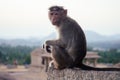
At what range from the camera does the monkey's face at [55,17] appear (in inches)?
203

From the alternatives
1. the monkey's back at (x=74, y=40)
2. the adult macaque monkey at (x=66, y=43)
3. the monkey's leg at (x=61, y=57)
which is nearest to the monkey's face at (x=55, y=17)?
the adult macaque monkey at (x=66, y=43)

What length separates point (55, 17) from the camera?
517 cm

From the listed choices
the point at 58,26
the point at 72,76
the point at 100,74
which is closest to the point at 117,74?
the point at 100,74

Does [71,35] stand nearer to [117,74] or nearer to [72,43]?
[72,43]

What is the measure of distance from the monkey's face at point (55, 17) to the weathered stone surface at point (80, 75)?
669 millimetres

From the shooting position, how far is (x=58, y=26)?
207 inches

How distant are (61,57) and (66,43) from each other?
160 millimetres

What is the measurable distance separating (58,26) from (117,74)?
1.27 m

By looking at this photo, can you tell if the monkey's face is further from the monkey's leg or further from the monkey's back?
the monkey's leg

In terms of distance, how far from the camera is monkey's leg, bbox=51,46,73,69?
196 inches

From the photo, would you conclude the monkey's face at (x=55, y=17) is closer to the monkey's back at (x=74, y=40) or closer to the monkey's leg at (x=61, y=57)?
the monkey's back at (x=74, y=40)

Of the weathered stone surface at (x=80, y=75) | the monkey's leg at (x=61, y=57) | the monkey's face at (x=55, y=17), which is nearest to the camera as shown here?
the weathered stone surface at (x=80, y=75)

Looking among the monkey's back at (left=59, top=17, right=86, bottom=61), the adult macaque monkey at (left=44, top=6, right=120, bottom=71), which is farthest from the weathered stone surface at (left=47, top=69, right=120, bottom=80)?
the monkey's back at (left=59, top=17, right=86, bottom=61)

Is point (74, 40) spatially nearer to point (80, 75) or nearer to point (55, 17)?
point (55, 17)
